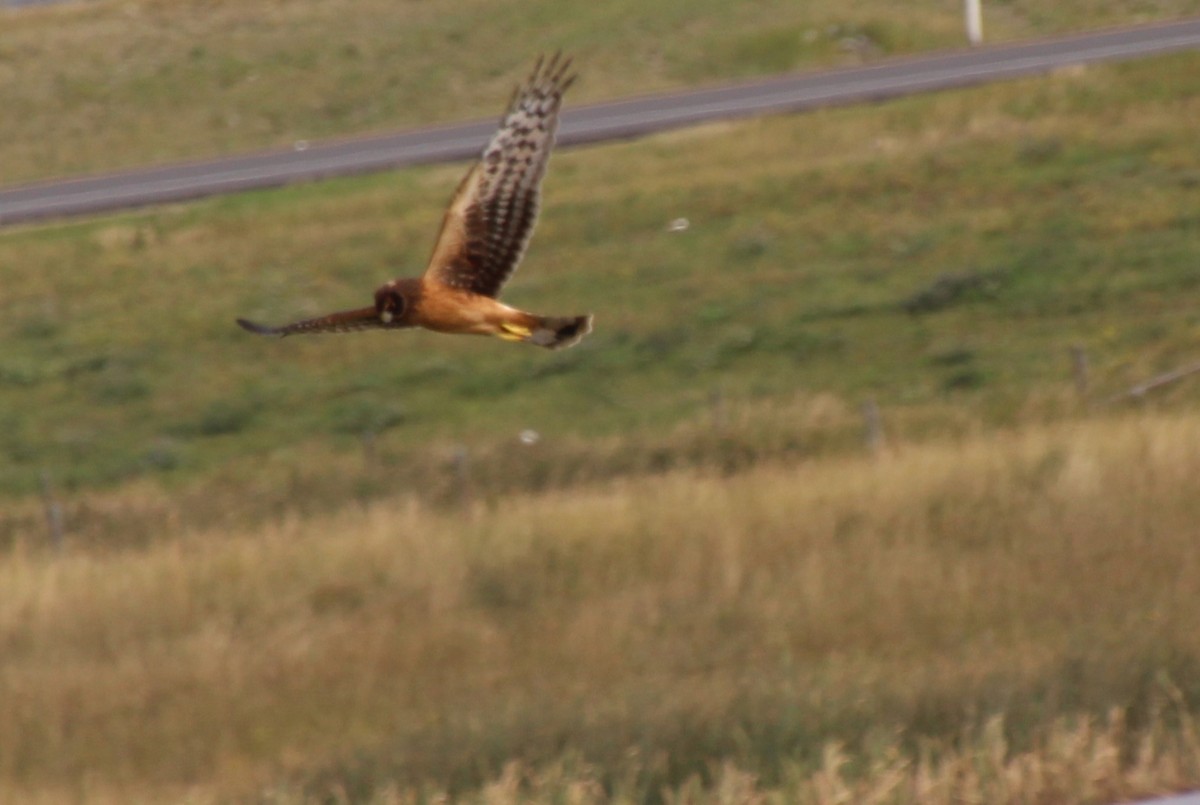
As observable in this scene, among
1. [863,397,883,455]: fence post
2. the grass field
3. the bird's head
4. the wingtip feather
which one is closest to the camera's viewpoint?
the bird's head

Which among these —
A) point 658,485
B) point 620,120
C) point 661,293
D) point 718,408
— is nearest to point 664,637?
point 658,485

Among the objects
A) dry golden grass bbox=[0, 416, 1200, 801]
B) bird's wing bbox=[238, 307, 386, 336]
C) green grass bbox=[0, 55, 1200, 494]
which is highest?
bird's wing bbox=[238, 307, 386, 336]

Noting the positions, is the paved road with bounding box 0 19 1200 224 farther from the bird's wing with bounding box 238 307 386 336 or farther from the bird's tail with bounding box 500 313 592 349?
the bird's wing with bounding box 238 307 386 336

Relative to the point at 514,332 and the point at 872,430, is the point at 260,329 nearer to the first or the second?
the point at 514,332

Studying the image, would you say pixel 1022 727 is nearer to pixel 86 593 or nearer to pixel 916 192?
pixel 86 593

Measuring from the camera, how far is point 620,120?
34.3m

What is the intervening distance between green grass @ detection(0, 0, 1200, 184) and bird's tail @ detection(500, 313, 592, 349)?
Answer: 118 ft

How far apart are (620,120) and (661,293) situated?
872cm

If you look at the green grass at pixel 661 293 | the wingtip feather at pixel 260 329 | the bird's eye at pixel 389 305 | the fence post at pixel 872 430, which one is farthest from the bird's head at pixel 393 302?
the green grass at pixel 661 293

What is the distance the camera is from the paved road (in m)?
33.2

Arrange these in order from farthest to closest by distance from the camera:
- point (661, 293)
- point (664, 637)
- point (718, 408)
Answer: point (661, 293) < point (718, 408) < point (664, 637)

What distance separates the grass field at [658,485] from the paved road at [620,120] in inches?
60.0

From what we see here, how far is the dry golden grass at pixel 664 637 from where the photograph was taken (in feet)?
30.9

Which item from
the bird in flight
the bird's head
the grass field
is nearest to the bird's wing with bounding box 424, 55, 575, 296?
the bird in flight
